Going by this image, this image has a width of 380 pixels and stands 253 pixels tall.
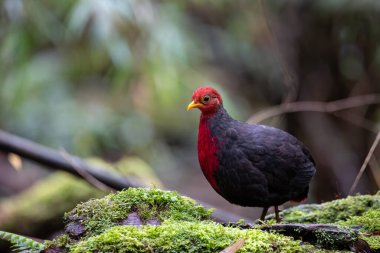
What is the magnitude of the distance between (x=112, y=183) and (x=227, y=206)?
671 centimetres

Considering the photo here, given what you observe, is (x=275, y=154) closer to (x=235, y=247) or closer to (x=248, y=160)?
(x=248, y=160)

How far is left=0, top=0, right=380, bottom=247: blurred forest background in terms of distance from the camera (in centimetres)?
666

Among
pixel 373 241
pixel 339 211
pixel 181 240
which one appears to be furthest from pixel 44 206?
pixel 373 241

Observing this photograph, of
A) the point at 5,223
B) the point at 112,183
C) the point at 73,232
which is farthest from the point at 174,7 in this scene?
the point at 73,232

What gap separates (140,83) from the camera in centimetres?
720

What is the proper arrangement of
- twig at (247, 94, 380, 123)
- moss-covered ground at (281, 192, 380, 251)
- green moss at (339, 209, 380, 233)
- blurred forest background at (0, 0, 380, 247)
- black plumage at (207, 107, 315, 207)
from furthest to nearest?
blurred forest background at (0, 0, 380, 247), twig at (247, 94, 380, 123), black plumage at (207, 107, 315, 207), moss-covered ground at (281, 192, 380, 251), green moss at (339, 209, 380, 233)

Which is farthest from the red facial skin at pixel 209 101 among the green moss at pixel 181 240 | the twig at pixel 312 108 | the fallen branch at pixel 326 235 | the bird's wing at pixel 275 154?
the green moss at pixel 181 240

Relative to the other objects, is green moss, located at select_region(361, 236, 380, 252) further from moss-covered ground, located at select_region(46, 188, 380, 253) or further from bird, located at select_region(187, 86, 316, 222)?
bird, located at select_region(187, 86, 316, 222)

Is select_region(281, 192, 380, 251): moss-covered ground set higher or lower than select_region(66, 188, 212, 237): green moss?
higher

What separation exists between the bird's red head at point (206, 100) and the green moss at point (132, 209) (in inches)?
47.7

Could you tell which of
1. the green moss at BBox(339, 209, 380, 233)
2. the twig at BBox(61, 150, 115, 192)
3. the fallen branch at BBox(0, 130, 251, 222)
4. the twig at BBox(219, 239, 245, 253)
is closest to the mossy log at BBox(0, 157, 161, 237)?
the fallen branch at BBox(0, 130, 251, 222)

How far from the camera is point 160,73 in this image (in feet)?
22.1

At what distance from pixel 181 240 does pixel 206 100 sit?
6.03 ft

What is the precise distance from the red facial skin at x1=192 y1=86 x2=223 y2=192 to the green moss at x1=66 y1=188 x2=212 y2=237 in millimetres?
889
